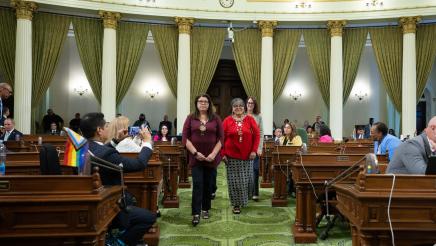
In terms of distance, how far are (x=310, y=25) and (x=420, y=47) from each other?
344 centimetres


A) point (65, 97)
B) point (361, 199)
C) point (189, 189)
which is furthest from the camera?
point (65, 97)

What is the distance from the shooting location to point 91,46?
1169cm

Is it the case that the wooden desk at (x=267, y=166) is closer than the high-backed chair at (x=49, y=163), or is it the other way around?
the high-backed chair at (x=49, y=163)

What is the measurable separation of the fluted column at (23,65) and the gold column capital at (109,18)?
1869mm

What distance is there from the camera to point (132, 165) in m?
2.92

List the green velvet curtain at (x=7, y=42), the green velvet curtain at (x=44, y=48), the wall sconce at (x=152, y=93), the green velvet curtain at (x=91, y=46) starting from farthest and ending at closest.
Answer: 1. the wall sconce at (x=152, y=93)
2. the green velvet curtain at (x=91, y=46)
3. the green velvet curtain at (x=44, y=48)
4. the green velvet curtain at (x=7, y=42)

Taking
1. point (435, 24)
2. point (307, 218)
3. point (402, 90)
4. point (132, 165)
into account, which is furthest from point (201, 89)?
point (132, 165)

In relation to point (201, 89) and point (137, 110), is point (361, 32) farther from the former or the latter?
point (137, 110)

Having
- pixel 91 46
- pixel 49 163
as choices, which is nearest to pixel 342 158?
pixel 49 163

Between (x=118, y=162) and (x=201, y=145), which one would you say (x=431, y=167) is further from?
(x=201, y=145)

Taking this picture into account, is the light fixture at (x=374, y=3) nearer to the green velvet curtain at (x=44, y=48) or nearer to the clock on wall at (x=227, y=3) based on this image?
the clock on wall at (x=227, y=3)

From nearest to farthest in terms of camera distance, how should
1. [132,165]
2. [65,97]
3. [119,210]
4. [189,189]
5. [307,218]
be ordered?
[119,210] → [132,165] → [307,218] → [189,189] → [65,97]

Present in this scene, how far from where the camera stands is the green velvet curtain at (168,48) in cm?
1227

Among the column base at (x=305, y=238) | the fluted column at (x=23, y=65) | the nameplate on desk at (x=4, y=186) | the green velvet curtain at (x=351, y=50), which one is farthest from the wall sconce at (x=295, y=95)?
the nameplate on desk at (x=4, y=186)
